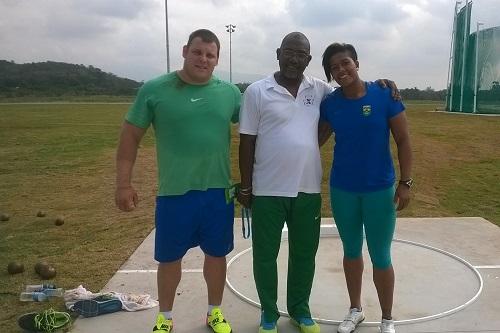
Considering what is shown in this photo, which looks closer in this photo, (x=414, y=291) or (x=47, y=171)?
(x=414, y=291)

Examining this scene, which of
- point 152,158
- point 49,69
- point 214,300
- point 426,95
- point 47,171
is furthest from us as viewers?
point 49,69

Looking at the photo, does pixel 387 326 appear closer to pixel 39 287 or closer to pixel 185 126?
pixel 185 126

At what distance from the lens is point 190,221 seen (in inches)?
122

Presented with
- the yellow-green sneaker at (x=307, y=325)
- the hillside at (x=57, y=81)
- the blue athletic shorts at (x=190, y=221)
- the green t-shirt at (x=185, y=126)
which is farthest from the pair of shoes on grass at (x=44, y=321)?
the hillside at (x=57, y=81)

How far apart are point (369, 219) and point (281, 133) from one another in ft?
2.39

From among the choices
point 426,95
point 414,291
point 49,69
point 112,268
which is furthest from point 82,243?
point 49,69

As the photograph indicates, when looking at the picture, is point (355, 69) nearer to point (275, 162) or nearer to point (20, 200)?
point (275, 162)

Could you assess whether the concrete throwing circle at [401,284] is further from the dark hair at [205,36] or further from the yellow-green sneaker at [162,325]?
the dark hair at [205,36]

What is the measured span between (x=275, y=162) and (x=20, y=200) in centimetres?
623

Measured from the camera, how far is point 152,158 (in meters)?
12.7

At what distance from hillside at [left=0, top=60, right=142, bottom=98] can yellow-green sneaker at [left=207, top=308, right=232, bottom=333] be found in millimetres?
81808

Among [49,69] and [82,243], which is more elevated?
[49,69]

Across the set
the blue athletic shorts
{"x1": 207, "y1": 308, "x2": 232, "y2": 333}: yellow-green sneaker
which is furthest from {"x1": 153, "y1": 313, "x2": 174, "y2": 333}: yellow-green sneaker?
the blue athletic shorts

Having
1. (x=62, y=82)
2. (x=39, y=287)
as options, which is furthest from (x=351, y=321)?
(x=62, y=82)
